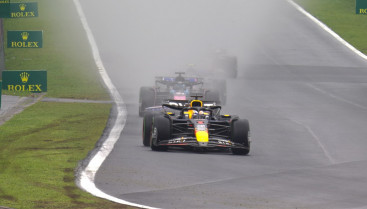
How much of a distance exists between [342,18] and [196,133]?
45964 millimetres

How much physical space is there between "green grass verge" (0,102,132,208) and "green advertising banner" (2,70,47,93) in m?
0.73

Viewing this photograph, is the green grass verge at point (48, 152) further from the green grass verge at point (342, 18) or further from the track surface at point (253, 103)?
the green grass verge at point (342, 18)

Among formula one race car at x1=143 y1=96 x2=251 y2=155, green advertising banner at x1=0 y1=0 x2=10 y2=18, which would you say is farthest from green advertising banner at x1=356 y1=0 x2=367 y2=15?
formula one race car at x1=143 y1=96 x2=251 y2=155

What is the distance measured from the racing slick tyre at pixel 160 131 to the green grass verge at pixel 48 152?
159 cm

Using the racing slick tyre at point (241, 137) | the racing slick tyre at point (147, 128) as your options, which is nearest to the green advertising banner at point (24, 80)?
the racing slick tyre at point (147, 128)

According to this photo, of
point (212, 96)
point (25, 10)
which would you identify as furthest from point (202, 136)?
point (25, 10)

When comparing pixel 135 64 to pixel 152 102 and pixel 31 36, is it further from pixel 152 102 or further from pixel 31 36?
pixel 152 102

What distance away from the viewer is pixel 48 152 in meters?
22.2

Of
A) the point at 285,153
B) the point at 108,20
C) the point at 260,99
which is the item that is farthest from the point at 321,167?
the point at 108,20

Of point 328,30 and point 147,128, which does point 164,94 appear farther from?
point 328,30

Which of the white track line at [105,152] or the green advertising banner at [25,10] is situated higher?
the green advertising banner at [25,10]

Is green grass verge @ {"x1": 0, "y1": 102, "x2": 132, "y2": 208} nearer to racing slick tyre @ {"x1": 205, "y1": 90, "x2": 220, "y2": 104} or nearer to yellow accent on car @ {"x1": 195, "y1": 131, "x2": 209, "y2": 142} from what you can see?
yellow accent on car @ {"x1": 195, "y1": 131, "x2": 209, "y2": 142}

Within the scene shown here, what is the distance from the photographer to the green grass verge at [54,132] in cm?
1625

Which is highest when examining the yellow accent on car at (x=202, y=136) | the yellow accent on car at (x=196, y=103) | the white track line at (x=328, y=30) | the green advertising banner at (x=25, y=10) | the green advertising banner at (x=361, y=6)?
the green advertising banner at (x=361, y=6)
